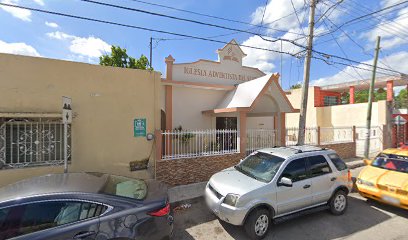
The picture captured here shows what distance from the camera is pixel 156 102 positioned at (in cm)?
712

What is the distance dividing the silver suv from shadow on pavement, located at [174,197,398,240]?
29 centimetres

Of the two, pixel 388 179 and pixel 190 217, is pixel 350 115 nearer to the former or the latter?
pixel 388 179

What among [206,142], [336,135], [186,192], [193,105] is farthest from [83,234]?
[336,135]

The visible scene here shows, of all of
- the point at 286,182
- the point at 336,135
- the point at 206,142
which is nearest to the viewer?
the point at 286,182

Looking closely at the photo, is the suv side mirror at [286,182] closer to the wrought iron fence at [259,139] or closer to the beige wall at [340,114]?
the wrought iron fence at [259,139]

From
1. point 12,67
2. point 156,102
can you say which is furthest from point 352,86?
point 12,67

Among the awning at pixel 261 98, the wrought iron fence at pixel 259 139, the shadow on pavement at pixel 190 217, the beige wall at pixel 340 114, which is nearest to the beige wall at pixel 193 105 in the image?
the awning at pixel 261 98

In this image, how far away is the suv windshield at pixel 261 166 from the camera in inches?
184

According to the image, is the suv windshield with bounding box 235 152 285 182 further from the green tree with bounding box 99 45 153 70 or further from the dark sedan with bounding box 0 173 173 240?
the green tree with bounding box 99 45 153 70

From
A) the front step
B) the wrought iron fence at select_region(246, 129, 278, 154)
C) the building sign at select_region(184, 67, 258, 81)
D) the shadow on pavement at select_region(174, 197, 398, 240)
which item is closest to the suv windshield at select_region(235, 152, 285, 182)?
the front step

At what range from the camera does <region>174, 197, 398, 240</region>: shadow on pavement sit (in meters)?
4.37

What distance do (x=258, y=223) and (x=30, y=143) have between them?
19.1ft

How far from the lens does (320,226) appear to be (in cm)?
472

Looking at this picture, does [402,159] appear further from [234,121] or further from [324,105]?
[324,105]
